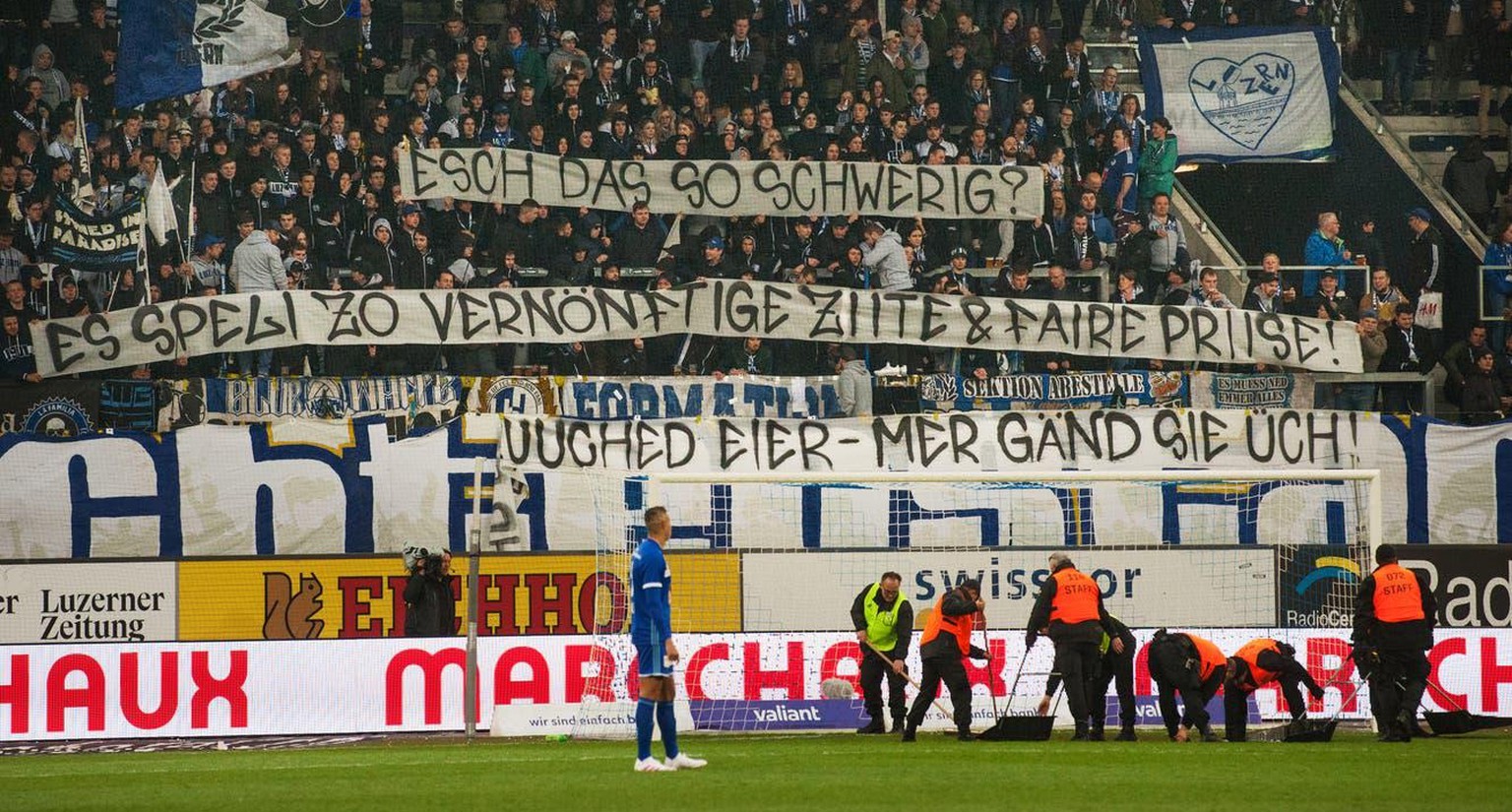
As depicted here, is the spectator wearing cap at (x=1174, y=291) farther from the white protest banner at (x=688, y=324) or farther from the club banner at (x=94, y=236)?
the club banner at (x=94, y=236)

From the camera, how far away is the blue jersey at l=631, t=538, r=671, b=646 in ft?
33.8

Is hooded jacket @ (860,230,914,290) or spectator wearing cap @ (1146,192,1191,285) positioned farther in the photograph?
spectator wearing cap @ (1146,192,1191,285)

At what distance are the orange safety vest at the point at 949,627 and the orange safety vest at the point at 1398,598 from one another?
2.96m

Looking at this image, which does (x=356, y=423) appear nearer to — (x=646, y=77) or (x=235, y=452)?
(x=235, y=452)

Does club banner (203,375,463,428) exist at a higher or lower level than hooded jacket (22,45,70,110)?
lower

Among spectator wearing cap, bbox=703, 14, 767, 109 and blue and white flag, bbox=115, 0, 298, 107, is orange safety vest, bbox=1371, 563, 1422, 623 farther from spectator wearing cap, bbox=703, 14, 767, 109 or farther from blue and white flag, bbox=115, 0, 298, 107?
blue and white flag, bbox=115, 0, 298, 107

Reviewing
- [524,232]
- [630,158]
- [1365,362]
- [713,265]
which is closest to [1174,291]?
[1365,362]

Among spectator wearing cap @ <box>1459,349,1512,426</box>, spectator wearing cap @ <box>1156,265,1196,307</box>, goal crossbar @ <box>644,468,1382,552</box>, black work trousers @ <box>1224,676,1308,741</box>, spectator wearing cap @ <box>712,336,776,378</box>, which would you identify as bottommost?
black work trousers @ <box>1224,676,1308,741</box>

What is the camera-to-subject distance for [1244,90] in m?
23.5

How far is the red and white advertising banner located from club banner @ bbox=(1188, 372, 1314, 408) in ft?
14.2

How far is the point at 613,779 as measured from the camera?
33.4 feet

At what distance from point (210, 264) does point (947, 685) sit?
388 inches

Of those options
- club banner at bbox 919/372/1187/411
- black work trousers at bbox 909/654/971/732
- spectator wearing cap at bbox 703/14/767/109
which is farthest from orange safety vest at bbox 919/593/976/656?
spectator wearing cap at bbox 703/14/767/109

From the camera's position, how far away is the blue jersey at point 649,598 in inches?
405
